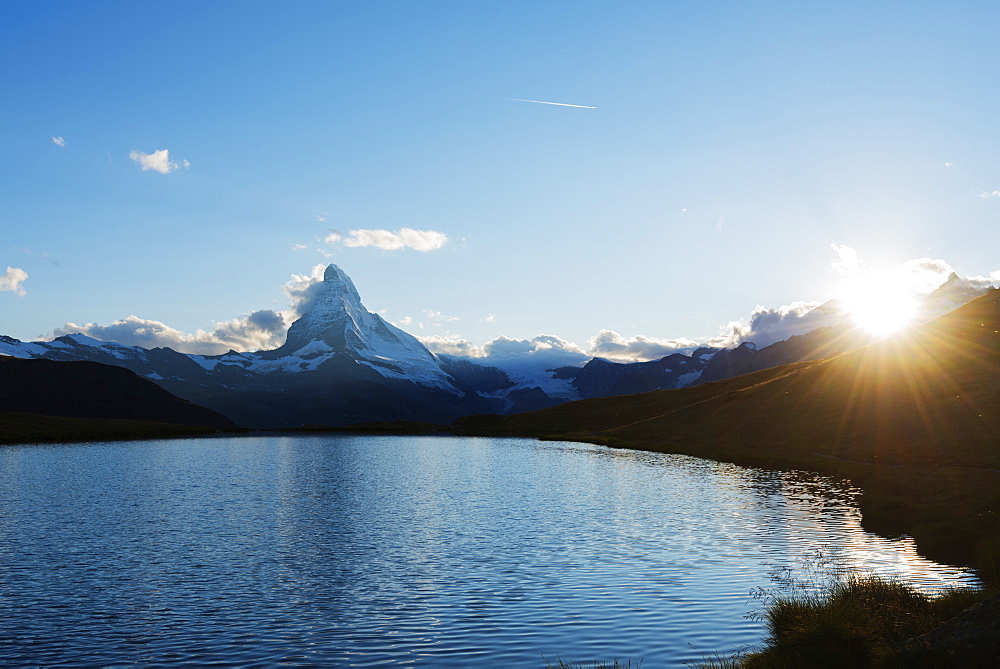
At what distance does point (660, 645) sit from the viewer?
2417 cm

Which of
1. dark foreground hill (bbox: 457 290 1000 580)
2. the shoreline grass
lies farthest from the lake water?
dark foreground hill (bbox: 457 290 1000 580)

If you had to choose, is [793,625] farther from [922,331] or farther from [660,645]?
[922,331]

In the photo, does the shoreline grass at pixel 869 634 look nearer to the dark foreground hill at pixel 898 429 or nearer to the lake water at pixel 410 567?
the lake water at pixel 410 567

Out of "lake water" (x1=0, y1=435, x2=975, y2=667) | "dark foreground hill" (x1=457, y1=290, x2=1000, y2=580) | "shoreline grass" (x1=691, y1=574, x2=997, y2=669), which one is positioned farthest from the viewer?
"dark foreground hill" (x1=457, y1=290, x2=1000, y2=580)

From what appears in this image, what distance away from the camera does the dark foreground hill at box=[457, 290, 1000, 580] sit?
46312mm

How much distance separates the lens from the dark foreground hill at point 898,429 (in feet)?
152

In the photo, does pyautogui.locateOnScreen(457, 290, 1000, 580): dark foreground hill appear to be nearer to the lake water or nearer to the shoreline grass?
the lake water

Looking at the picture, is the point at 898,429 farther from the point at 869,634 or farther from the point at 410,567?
the point at 869,634

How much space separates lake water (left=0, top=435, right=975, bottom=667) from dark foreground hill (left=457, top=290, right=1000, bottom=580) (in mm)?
3607

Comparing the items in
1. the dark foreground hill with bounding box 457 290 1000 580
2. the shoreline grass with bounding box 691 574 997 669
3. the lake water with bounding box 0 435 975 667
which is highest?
the dark foreground hill with bounding box 457 290 1000 580

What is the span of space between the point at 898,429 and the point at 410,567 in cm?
7921

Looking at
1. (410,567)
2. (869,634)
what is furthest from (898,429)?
(869,634)

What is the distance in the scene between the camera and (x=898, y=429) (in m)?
92.0

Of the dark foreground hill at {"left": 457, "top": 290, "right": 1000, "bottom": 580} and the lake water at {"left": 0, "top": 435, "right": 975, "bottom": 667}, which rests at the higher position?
the dark foreground hill at {"left": 457, "top": 290, "right": 1000, "bottom": 580}
